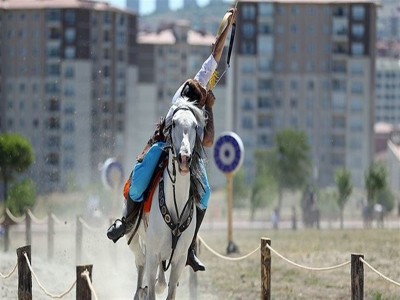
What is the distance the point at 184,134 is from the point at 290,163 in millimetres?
95115

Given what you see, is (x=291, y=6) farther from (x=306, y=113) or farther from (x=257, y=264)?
(x=257, y=264)

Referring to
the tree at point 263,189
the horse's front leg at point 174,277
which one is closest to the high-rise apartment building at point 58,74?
the tree at point 263,189

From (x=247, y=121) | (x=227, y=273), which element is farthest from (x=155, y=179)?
(x=247, y=121)

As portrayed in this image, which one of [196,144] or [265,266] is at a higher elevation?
[196,144]

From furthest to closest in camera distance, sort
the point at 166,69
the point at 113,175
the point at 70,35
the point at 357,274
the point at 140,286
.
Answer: the point at 166,69 < the point at 70,35 < the point at 113,175 < the point at 140,286 < the point at 357,274

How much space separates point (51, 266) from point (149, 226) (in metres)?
11.1

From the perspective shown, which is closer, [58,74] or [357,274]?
[357,274]

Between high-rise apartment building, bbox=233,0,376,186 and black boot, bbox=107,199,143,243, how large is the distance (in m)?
132

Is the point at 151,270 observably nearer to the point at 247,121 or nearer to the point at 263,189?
the point at 263,189

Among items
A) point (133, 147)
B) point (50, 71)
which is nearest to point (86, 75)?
point (50, 71)

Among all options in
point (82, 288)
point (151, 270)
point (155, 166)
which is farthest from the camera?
point (155, 166)

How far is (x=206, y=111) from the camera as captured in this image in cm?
1652

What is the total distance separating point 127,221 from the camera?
1666cm

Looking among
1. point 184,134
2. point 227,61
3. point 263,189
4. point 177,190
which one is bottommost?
point 263,189
